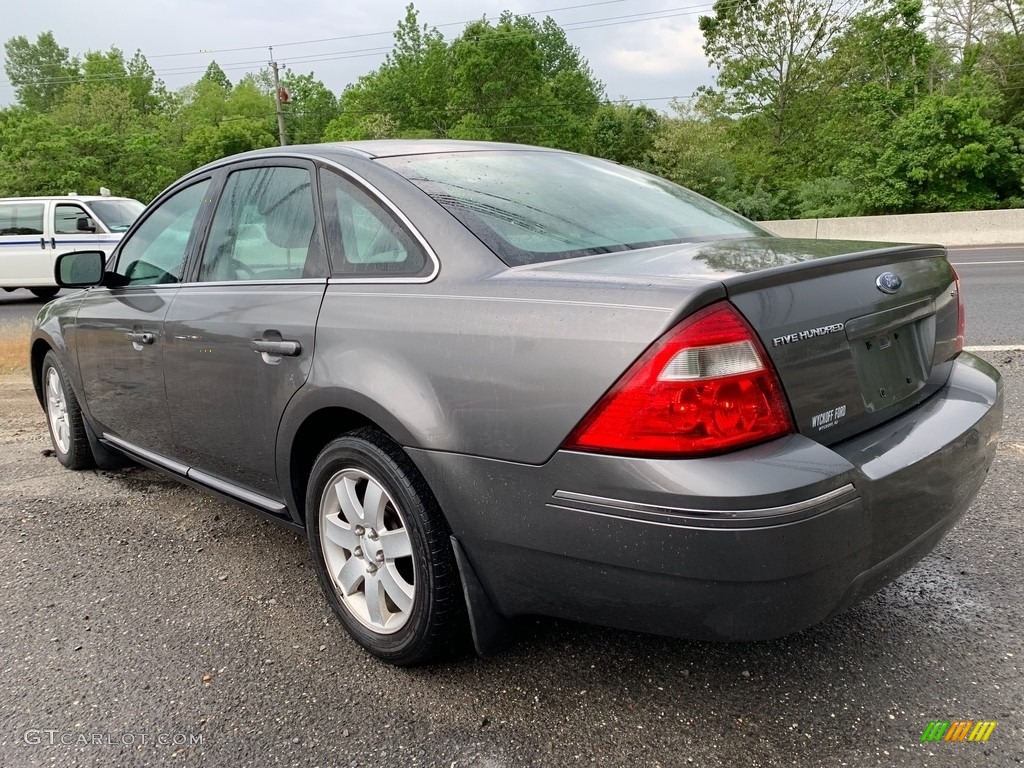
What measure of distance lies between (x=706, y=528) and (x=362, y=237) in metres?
1.42

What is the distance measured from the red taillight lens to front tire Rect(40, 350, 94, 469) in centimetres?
339

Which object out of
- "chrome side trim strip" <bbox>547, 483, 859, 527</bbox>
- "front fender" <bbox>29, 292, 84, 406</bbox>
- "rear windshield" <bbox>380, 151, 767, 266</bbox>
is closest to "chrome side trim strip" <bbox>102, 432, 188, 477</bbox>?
"front fender" <bbox>29, 292, 84, 406</bbox>

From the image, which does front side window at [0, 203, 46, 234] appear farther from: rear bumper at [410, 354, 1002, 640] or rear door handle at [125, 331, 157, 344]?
rear bumper at [410, 354, 1002, 640]

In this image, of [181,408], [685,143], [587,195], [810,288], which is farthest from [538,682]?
[685,143]

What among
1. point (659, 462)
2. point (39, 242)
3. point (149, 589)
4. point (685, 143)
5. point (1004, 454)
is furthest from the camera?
point (685, 143)

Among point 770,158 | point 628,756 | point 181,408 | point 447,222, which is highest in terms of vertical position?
point 770,158

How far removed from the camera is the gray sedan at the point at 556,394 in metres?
1.70

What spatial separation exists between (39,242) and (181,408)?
13394 mm

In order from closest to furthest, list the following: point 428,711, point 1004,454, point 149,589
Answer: point 428,711 < point 149,589 < point 1004,454

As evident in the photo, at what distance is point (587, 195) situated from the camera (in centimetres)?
266

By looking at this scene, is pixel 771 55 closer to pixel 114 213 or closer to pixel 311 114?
pixel 114 213

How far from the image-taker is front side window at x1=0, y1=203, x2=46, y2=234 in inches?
553

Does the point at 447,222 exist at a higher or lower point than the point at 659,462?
higher

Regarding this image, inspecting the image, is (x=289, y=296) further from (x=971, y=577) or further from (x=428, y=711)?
(x=971, y=577)
